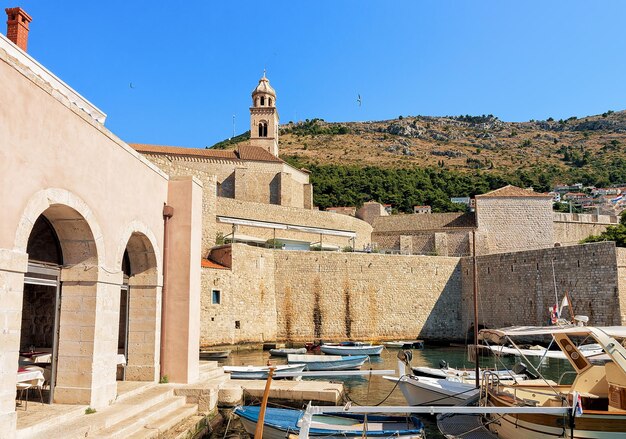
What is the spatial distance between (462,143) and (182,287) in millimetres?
104825

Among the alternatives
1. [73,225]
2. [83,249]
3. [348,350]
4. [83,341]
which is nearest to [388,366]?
[348,350]

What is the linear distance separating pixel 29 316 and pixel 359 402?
7.97 metres

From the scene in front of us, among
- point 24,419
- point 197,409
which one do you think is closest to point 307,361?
point 197,409

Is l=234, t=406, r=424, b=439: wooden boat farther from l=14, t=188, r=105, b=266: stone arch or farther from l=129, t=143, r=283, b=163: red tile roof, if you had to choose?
l=129, t=143, r=283, b=163: red tile roof

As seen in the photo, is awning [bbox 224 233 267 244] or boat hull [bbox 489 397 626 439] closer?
boat hull [bbox 489 397 626 439]

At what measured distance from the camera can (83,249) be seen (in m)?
7.73

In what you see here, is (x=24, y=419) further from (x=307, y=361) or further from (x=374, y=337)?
(x=374, y=337)

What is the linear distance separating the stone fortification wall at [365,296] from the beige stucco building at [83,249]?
54.9ft

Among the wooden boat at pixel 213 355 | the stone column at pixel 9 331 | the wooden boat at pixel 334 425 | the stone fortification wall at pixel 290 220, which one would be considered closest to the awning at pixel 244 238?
the stone fortification wall at pixel 290 220

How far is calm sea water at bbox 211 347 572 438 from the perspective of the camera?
1168cm

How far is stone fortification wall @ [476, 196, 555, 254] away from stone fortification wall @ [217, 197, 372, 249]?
982 centimetres

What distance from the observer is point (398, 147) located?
9988 cm

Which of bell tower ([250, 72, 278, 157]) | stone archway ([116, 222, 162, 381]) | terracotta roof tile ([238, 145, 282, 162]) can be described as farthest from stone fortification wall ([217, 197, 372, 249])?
stone archway ([116, 222, 162, 381])

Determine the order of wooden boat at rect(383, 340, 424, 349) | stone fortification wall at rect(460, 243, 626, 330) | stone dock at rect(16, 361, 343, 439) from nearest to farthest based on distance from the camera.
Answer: stone dock at rect(16, 361, 343, 439), stone fortification wall at rect(460, 243, 626, 330), wooden boat at rect(383, 340, 424, 349)
